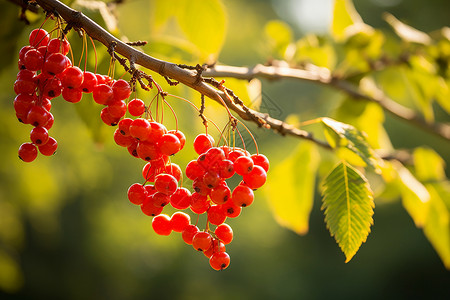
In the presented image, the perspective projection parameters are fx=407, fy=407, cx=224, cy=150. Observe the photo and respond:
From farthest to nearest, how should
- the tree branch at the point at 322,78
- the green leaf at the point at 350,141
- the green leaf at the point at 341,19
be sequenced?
1. the green leaf at the point at 341,19
2. the tree branch at the point at 322,78
3. the green leaf at the point at 350,141

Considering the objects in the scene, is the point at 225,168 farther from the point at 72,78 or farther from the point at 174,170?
the point at 72,78

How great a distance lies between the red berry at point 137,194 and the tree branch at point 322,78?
0.43 m

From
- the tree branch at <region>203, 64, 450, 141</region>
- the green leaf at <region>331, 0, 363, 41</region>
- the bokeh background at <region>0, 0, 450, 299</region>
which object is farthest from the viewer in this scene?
the bokeh background at <region>0, 0, 450, 299</region>

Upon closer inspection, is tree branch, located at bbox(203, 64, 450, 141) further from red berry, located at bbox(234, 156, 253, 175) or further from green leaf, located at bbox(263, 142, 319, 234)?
red berry, located at bbox(234, 156, 253, 175)

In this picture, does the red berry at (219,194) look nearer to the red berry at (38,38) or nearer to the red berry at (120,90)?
the red berry at (120,90)

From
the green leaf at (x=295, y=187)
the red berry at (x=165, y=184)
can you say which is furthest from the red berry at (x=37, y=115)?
the green leaf at (x=295, y=187)

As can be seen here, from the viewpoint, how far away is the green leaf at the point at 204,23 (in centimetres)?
125

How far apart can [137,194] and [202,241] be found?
0.14 m

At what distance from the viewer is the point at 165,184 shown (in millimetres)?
671

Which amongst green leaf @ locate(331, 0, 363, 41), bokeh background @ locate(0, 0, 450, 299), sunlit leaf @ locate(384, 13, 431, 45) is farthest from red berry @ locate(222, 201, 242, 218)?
bokeh background @ locate(0, 0, 450, 299)

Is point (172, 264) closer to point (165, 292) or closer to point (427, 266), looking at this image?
point (165, 292)

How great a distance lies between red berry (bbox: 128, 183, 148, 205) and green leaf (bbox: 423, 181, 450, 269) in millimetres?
1091

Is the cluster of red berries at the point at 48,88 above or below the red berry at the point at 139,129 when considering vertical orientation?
above

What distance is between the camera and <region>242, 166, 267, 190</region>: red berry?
0.67 m
